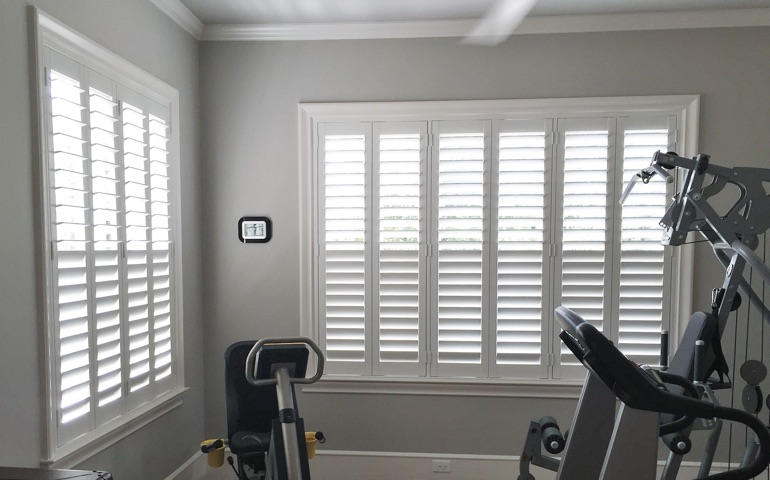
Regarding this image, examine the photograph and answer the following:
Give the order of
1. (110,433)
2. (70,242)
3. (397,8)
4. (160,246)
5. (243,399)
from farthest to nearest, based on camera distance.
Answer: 1. (397,8)
2. (160,246)
3. (243,399)
4. (110,433)
5. (70,242)

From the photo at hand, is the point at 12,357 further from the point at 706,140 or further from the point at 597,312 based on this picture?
the point at 706,140

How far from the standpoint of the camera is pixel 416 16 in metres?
3.02

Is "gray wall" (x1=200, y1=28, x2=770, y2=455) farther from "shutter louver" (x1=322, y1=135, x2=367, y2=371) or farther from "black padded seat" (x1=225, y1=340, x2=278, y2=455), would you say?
"black padded seat" (x1=225, y1=340, x2=278, y2=455)

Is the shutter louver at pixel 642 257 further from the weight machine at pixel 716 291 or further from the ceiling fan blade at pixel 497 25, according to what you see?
the ceiling fan blade at pixel 497 25

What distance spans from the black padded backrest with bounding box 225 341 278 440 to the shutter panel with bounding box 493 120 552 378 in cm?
143

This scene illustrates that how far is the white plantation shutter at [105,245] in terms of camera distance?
2.00m

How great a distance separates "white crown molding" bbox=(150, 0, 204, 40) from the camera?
2787mm

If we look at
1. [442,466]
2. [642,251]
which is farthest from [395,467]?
[642,251]

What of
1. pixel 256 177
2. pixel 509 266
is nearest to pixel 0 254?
pixel 256 177

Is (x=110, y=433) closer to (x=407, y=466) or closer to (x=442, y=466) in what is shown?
(x=407, y=466)

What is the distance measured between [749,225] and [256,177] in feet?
8.89

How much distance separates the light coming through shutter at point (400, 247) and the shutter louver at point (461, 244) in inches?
6.0

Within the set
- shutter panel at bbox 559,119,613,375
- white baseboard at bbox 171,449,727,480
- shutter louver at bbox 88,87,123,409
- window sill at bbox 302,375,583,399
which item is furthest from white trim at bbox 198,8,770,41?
white baseboard at bbox 171,449,727,480

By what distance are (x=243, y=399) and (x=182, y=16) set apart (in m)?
2.24
